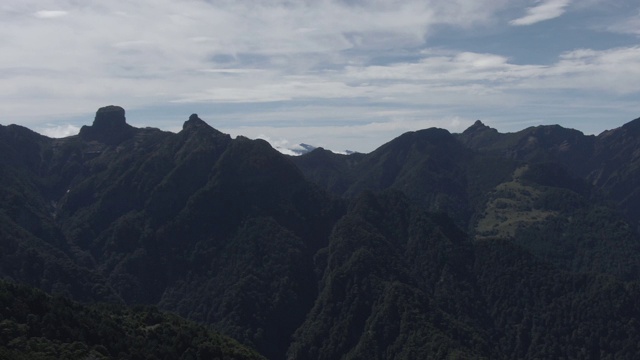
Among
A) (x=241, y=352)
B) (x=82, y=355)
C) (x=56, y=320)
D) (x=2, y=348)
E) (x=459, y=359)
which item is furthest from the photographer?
(x=459, y=359)

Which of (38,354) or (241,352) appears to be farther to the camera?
(241,352)

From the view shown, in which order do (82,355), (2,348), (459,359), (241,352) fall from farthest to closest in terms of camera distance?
(459,359)
(241,352)
(82,355)
(2,348)

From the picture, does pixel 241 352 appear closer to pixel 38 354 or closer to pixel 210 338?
pixel 210 338

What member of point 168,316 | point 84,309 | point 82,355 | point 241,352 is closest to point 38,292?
point 84,309

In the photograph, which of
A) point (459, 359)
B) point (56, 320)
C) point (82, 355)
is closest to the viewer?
point (82, 355)

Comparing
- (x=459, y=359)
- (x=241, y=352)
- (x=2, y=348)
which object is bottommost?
(x=459, y=359)

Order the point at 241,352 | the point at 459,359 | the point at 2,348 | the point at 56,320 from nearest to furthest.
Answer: the point at 2,348 → the point at 56,320 → the point at 241,352 → the point at 459,359

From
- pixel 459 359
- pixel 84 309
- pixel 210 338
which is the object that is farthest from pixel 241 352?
pixel 459 359

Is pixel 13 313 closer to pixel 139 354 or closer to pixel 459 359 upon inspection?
pixel 139 354

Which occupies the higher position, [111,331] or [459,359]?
[111,331]
